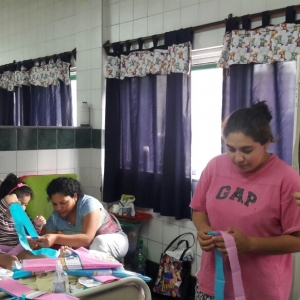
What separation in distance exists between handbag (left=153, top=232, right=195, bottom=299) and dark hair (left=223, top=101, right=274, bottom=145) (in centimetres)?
194

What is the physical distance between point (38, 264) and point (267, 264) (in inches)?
39.8

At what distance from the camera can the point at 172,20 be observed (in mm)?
3320

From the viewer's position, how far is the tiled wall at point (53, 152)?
334 centimetres

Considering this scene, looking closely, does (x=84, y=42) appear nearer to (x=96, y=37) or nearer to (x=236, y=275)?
(x=96, y=37)

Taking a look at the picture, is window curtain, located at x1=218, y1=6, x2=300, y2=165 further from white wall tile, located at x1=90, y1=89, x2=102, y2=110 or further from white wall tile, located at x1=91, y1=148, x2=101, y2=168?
white wall tile, located at x1=91, y1=148, x2=101, y2=168

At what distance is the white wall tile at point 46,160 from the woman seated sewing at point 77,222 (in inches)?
36.8

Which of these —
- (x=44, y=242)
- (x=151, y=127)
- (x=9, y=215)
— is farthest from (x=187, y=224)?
(x=9, y=215)

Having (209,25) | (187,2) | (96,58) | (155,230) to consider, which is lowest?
(155,230)

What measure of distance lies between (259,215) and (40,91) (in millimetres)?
3128

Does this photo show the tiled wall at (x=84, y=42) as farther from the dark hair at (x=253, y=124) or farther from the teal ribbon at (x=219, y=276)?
the teal ribbon at (x=219, y=276)

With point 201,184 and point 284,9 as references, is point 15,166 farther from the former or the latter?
point 284,9

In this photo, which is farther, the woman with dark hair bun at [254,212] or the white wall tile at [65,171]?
the white wall tile at [65,171]

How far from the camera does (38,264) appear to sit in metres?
1.80

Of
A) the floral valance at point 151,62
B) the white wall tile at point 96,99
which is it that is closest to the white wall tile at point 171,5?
the floral valance at point 151,62
